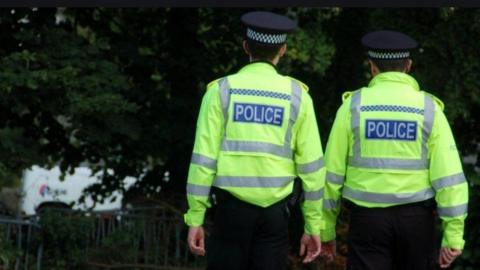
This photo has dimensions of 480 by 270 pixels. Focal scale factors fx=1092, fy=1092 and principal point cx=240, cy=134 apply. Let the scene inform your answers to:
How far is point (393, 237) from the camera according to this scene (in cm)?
590

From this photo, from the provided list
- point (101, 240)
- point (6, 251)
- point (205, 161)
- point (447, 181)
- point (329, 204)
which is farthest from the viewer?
point (101, 240)

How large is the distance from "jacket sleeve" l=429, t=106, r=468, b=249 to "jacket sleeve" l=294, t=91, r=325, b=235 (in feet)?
2.02

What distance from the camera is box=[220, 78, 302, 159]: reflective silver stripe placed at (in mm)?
5625

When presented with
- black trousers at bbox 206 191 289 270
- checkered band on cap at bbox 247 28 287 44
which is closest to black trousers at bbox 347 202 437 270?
black trousers at bbox 206 191 289 270

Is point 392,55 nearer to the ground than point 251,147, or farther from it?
farther from it

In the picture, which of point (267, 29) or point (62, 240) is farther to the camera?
point (62, 240)

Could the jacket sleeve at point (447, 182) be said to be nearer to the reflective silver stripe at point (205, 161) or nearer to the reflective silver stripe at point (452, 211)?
the reflective silver stripe at point (452, 211)

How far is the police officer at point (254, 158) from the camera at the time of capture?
5629mm

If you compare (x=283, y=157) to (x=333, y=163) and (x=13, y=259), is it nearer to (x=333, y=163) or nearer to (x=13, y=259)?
(x=333, y=163)

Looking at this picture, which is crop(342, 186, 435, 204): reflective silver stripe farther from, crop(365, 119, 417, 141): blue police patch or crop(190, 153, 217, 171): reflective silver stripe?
crop(190, 153, 217, 171): reflective silver stripe

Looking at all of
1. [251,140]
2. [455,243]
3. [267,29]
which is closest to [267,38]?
[267,29]

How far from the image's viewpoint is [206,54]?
10688 millimetres

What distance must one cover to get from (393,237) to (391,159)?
423 mm

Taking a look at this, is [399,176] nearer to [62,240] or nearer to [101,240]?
[101,240]
